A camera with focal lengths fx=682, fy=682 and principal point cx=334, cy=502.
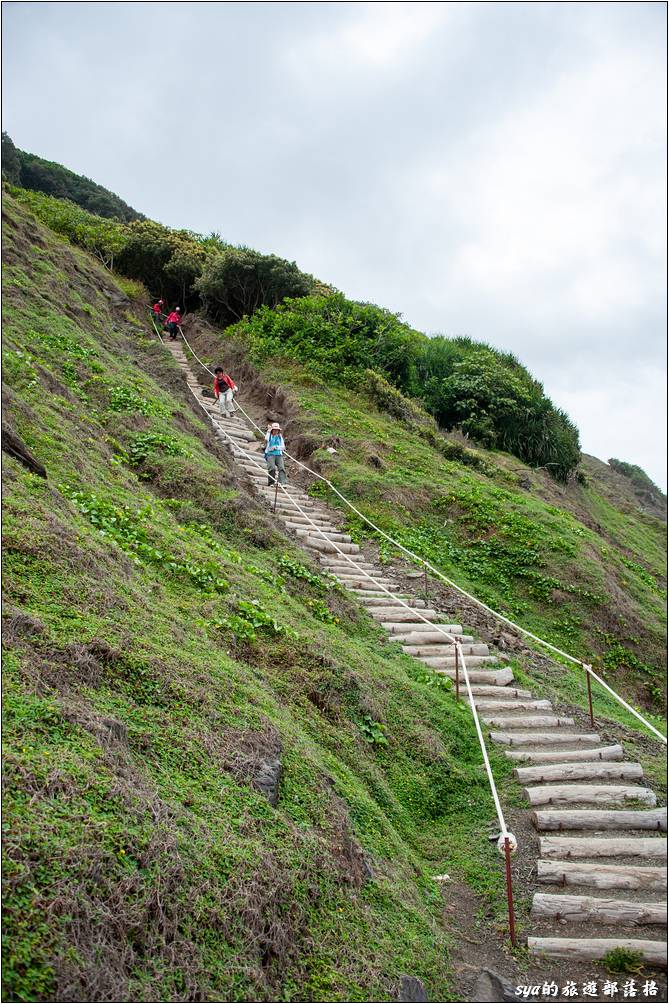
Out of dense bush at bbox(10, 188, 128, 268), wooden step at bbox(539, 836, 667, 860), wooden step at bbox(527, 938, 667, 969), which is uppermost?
dense bush at bbox(10, 188, 128, 268)

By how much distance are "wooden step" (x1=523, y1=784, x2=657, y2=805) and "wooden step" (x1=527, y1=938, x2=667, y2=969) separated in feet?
5.70

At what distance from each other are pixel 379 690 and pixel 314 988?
4015 millimetres

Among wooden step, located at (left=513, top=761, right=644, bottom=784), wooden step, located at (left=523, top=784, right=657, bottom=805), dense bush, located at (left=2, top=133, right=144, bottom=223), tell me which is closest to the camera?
wooden step, located at (left=523, top=784, right=657, bottom=805)

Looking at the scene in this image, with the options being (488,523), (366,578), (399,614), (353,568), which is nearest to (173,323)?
(488,523)

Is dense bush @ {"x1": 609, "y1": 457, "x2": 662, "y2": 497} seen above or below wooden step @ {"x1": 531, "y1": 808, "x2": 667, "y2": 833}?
above

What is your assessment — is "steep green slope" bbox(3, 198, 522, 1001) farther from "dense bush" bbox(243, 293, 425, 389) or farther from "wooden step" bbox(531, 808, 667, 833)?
"dense bush" bbox(243, 293, 425, 389)

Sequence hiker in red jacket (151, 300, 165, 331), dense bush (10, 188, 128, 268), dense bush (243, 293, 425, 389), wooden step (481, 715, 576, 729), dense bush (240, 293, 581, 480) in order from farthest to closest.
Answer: dense bush (10, 188, 128, 268)
hiker in red jacket (151, 300, 165, 331)
dense bush (240, 293, 581, 480)
dense bush (243, 293, 425, 389)
wooden step (481, 715, 576, 729)

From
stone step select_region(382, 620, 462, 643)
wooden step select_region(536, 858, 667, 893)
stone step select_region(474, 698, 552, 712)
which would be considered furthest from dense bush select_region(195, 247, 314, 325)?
wooden step select_region(536, 858, 667, 893)

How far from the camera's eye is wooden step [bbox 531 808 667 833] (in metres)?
6.41

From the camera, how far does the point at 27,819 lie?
327cm

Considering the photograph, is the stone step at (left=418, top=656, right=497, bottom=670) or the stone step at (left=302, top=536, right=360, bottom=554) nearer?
the stone step at (left=418, top=656, right=497, bottom=670)

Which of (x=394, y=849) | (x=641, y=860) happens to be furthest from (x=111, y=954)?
(x=641, y=860)

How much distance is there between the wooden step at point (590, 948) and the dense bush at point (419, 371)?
55.2ft

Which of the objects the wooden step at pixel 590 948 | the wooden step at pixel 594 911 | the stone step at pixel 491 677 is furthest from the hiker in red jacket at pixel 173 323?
the wooden step at pixel 590 948
